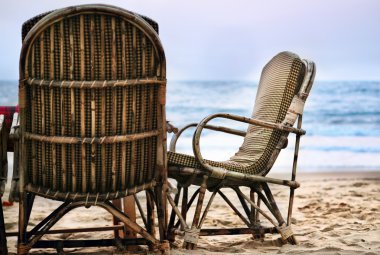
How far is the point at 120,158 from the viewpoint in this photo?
10.7 ft

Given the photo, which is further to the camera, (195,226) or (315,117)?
(315,117)

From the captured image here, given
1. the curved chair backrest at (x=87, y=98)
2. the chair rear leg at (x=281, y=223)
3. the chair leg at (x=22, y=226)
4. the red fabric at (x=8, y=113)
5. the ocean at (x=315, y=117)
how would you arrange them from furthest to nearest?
the ocean at (x=315, y=117) < the chair rear leg at (x=281, y=223) < the red fabric at (x=8, y=113) < the chair leg at (x=22, y=226) < the curved chair backrest at (x=87, y=98)

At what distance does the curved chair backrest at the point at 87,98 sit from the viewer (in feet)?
10.1

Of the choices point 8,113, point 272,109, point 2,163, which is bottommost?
point 2,163

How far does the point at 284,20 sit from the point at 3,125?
104 ft

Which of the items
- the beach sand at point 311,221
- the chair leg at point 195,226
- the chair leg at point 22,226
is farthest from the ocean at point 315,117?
the chair leg at point 22,226

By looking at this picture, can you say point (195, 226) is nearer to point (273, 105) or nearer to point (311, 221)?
point (273, 105)

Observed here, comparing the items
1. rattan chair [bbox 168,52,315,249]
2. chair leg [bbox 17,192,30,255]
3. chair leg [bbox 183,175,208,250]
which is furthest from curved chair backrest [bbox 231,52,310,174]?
chair leg [bbox 17,192,30,255]

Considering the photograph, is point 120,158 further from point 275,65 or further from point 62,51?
point 275,65

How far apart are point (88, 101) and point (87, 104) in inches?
0.6

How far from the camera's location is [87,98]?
3129 millimetres

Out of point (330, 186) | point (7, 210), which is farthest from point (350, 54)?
point (7, 210)

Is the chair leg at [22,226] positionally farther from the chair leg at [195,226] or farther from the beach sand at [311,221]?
the chair leg at [195,226]

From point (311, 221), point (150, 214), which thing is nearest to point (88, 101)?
point (150, 214)
